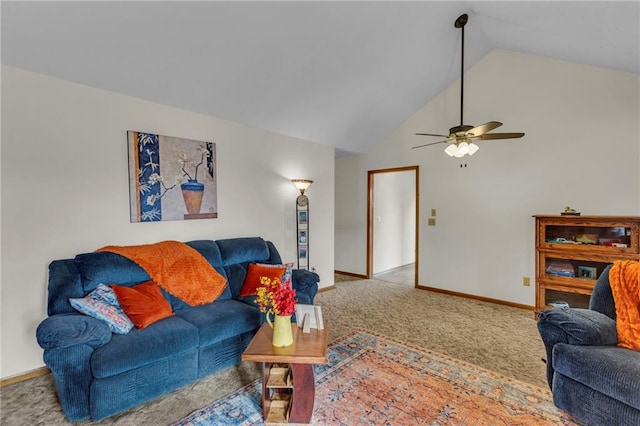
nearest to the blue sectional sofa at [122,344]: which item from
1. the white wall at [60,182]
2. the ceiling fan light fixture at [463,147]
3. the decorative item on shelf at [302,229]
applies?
the white wall at [60,182]

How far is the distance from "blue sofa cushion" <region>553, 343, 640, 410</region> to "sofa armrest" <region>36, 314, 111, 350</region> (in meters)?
2.87

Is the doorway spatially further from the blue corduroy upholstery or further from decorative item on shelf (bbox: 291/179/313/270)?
the blue corduroy upholstery

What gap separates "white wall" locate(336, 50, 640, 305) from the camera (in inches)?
135

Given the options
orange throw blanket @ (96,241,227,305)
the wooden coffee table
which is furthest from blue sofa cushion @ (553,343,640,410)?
orange throw blanket @ (96,241,227,305)

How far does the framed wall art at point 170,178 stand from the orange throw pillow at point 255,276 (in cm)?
83

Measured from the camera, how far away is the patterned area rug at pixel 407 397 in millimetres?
1880

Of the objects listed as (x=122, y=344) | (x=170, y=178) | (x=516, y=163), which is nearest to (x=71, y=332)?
(x=122, y=344)

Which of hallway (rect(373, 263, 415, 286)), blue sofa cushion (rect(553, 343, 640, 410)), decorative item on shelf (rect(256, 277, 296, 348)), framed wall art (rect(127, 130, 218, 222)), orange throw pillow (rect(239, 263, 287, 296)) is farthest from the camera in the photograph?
hallway (rect(373, 263, 415, 286))

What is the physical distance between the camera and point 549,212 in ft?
12.5

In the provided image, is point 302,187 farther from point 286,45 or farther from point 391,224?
point 391,224

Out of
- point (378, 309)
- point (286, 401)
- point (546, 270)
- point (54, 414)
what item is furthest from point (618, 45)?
point (54, 414)

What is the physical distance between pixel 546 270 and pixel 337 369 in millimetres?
2818

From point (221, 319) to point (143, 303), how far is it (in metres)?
0.59

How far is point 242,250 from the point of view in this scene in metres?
3.33
